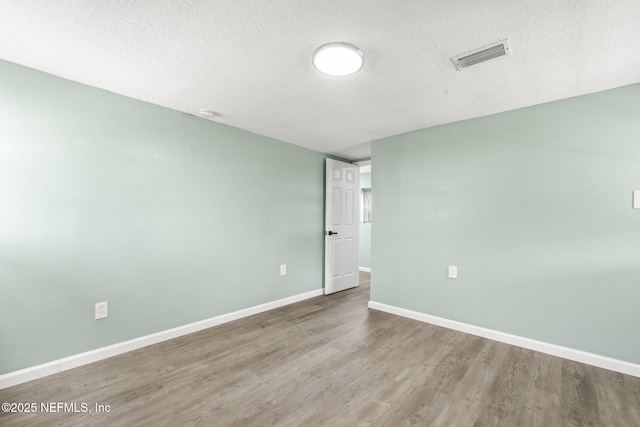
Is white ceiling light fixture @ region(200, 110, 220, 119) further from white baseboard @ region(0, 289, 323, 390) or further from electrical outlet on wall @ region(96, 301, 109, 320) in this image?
white baseboard @ region(0, 289, 323, 390)

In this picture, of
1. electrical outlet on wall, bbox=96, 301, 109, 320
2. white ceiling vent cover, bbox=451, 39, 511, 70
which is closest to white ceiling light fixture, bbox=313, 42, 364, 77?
white ceiling vent cover, bbox=451, 39, 511, 70

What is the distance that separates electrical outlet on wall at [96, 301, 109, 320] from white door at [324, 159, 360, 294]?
2725 mm

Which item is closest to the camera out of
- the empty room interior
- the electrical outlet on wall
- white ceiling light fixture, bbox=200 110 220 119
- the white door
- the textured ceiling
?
the textured ceiling

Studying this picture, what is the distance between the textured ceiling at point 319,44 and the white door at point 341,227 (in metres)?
1.78

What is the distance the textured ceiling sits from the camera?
140 centimetres

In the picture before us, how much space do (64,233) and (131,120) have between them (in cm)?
108

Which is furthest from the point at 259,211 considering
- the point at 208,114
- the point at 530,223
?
the point at 530,223

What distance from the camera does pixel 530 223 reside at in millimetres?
2514

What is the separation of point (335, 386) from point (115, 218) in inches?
88.2

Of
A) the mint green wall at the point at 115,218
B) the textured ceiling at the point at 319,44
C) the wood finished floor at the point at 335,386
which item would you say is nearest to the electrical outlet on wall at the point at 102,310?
the mint green wall at the point at 115,218

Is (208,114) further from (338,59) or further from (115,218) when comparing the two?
(338,59)

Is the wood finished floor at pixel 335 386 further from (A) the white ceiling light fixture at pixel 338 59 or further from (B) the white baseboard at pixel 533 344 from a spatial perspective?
(A) the white ceiling light fixture at pixel 338 59

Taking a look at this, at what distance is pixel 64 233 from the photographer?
2.08m

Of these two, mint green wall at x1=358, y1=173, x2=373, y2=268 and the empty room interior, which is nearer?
the empty room interior
